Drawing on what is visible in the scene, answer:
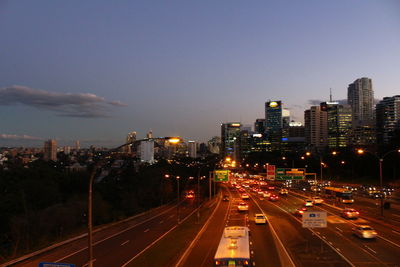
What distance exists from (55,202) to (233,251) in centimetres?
5951

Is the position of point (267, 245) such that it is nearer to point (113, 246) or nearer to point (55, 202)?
point (113, 246)

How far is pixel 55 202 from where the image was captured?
230ft

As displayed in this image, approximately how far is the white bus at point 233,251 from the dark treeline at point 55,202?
57.2 feet

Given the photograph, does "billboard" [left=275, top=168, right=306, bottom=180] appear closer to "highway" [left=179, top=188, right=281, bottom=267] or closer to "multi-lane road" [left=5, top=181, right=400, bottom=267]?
"multi-lane road" [left=5, top=181, right=400, bottom=267]

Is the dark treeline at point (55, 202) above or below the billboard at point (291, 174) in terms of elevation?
below

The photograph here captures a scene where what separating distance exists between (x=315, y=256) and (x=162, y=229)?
2056cm

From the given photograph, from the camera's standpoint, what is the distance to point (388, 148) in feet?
354

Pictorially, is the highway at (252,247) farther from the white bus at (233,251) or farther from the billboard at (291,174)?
the billboard at (291,174)

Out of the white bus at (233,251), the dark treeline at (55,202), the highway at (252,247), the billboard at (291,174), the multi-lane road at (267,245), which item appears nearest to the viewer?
the white bus at (233,251)

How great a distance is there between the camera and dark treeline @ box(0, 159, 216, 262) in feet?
131

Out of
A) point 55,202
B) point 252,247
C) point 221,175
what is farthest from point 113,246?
point 55,202

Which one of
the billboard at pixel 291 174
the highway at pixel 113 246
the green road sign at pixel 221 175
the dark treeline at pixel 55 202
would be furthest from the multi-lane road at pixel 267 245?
the billboard at pixel 291 174

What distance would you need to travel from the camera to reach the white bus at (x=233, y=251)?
1689 centimetres

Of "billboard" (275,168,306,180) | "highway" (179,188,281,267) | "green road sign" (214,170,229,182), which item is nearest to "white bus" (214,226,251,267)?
"highway" (179,188,281,267)
